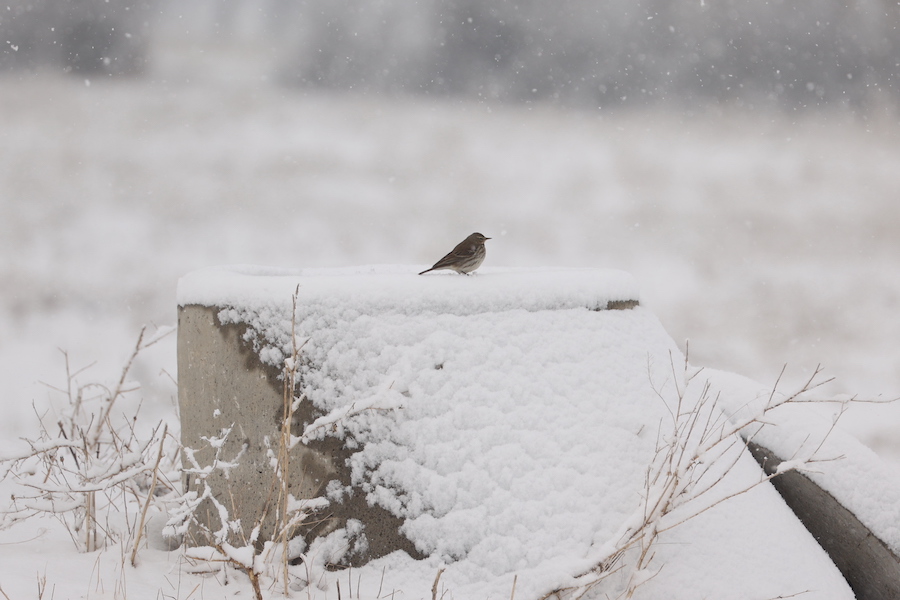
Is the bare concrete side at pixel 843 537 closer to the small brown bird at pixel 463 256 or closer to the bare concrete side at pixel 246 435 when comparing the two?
the small brown bird at pixel 463 256

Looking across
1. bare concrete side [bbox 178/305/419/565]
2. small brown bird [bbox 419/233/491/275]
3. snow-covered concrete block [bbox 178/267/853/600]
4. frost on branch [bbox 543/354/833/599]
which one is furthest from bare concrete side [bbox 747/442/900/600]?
bare concrete side [bbox 178/305/419/565]

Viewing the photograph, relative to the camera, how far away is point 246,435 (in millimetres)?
3221

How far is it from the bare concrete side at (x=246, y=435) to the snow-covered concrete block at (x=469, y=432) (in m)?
0.01

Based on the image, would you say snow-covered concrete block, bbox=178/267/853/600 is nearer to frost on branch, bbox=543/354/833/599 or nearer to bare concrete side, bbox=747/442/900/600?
frost on branch, bbox=543/354/833/599

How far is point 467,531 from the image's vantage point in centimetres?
288

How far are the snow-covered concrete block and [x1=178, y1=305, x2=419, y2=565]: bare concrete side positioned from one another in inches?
0.4

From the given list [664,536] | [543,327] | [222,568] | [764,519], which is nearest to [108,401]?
[222,568]

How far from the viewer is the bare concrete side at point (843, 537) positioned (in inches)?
142

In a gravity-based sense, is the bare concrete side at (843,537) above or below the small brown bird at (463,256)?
below

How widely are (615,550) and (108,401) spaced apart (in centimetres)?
233

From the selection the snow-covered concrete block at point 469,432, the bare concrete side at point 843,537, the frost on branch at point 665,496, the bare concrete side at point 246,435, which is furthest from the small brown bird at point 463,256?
the bare concrete side at point 843,537

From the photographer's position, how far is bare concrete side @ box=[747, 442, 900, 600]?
11.9 ft

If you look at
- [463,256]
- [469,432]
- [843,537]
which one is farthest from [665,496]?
[843,537]

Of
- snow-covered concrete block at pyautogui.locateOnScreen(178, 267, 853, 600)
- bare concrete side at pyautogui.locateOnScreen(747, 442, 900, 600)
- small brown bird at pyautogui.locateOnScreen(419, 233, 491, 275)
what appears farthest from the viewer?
bare concrete side at pyautogui.locateOnScreen(747, 442, 900, 600)
